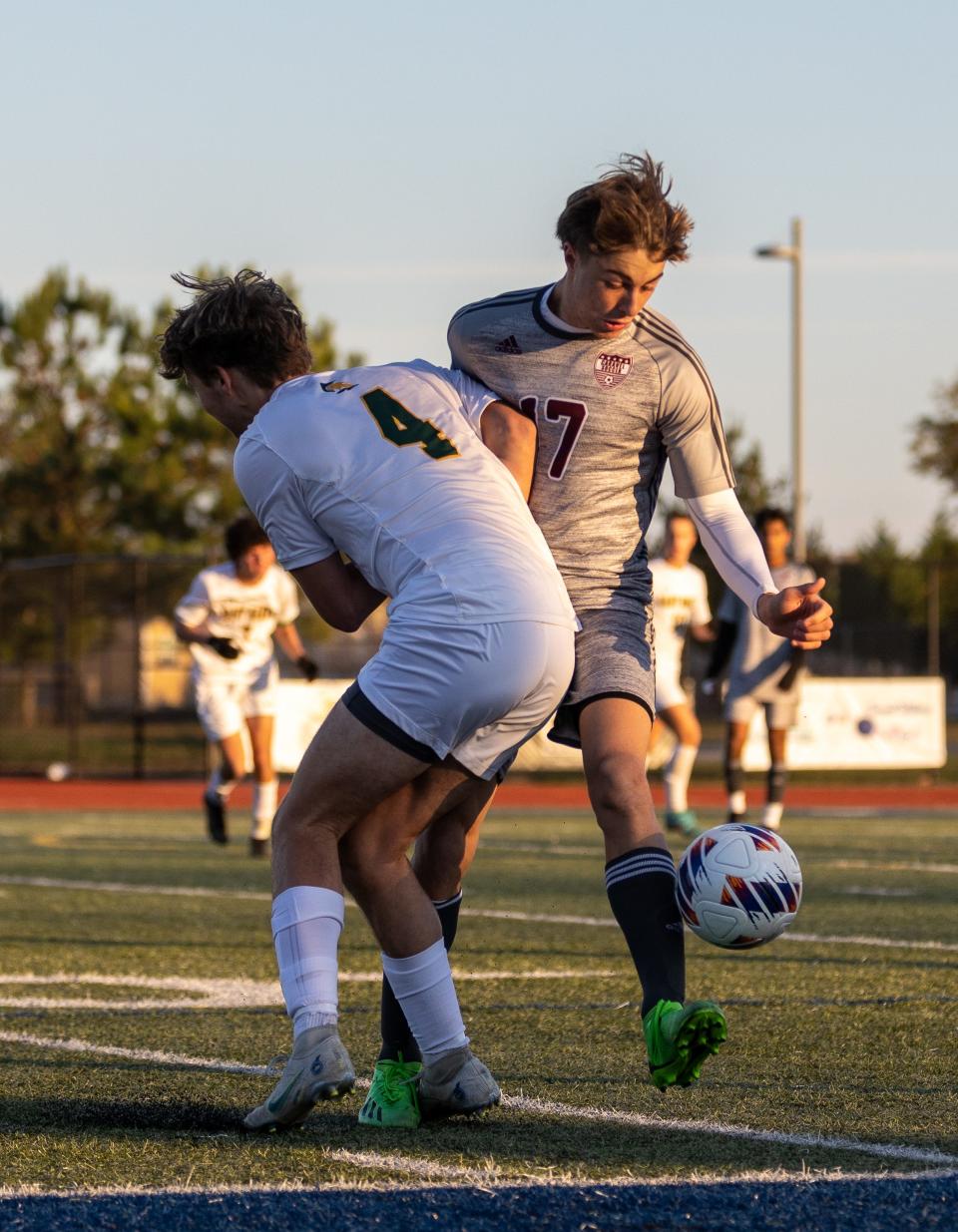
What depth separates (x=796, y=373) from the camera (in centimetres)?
3006

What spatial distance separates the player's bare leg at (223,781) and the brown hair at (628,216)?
30.2 feet

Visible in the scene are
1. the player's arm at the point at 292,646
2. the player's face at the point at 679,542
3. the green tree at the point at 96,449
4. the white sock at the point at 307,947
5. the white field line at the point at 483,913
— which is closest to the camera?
the white sock at the point at 307,947

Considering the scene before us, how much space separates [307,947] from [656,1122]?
2.73ft

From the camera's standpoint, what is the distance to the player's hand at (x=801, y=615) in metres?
4.36

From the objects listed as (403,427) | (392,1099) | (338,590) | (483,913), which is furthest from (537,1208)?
(483,913)

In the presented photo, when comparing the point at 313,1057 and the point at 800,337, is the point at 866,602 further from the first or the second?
the point at 313,1057

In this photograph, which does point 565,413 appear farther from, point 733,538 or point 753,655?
point 753,655

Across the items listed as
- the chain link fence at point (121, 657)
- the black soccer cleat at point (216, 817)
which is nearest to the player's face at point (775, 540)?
the black soccer cleat at point (216, 817)

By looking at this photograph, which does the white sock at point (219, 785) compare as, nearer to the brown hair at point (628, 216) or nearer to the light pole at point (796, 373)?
the brown hair at point (628, 216)

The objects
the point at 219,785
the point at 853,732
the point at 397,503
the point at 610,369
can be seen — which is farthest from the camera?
the point at 853,732

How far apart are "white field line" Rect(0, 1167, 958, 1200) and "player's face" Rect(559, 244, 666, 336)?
1890 millimetres

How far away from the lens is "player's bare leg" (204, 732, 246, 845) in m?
13.2

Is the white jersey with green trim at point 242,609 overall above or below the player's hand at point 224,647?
above

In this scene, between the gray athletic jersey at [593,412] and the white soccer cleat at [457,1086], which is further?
the gray athletic jersey at [593,412]
